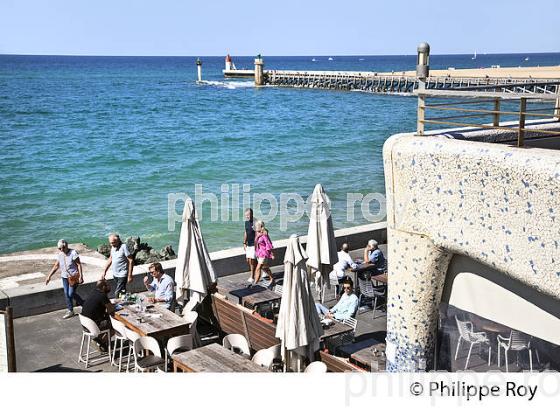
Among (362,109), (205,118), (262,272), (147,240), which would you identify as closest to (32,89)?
(205,118)

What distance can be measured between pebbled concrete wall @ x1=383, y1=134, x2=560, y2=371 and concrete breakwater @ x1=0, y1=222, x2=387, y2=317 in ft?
20.3

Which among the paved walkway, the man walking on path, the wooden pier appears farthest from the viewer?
the wooden pier

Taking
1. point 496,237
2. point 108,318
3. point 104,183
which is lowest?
point 104,183

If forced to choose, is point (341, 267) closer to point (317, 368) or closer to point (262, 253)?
point (262, 253)

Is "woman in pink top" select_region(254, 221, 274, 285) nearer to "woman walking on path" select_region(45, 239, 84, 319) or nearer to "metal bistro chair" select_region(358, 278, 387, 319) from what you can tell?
"metal bistro chair" select_region(358, 278, 387, 319)

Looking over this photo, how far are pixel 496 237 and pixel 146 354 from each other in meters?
5.71

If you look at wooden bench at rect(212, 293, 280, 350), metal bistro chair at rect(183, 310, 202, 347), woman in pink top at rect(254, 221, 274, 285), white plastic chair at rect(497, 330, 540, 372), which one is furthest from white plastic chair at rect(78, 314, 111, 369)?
white plastic chair at rect(497, 330, 540, 372)

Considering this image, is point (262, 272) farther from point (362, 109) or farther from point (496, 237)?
point (362, 109)

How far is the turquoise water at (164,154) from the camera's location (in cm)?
2848

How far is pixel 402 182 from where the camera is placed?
23.8ft

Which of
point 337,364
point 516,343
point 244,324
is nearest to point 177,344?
point 244,324

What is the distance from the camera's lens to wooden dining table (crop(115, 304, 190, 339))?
9469 mm

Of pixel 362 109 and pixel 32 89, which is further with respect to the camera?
pixel 32 89

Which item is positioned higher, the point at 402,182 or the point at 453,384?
the point at 402,182
